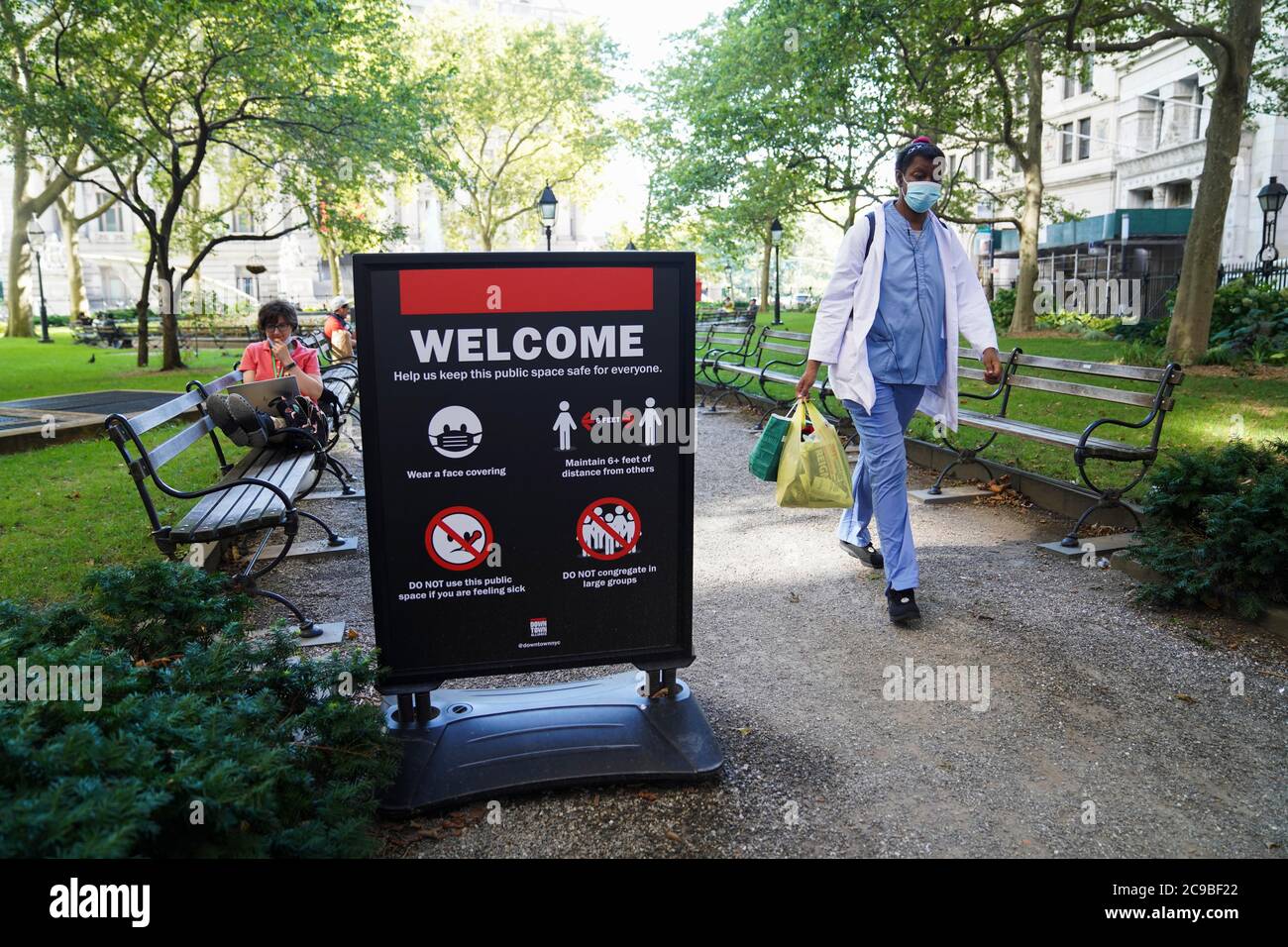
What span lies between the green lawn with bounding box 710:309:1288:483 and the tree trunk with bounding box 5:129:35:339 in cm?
3122

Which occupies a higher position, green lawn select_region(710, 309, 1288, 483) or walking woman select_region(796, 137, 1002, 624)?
walking woman select_region(796, 137, 1002, 624)

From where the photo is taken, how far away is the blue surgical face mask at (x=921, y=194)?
487 centimetres

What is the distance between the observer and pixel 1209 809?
315cm

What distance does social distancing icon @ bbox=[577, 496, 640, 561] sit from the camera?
344 cm

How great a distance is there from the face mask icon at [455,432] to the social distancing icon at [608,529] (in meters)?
0.45

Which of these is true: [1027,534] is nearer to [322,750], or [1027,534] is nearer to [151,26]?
[322,750]

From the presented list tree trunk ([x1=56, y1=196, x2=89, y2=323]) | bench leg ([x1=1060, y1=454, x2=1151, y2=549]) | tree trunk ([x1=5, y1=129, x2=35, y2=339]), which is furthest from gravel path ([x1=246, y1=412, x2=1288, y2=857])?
tree trunk ([x1=56, y1=196, x2=89, y2=323])

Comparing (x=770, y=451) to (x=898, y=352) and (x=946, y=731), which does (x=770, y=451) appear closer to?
(x=898, y=352)

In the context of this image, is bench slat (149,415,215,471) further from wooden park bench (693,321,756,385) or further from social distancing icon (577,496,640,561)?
wooden park bench (693,321,756,385)

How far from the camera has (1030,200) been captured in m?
23.9

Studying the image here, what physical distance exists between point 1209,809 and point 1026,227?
23367 mm

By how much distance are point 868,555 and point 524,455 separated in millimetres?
3122
